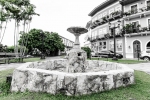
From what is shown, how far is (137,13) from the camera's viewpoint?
56.9 feet

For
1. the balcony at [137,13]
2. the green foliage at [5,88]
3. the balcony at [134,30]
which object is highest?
the balcony at [137,13]

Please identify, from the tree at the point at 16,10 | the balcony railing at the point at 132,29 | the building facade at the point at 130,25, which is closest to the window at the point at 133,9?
the building facade at the point at 130,25

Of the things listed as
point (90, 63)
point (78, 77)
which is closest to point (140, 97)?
point (78, 77)

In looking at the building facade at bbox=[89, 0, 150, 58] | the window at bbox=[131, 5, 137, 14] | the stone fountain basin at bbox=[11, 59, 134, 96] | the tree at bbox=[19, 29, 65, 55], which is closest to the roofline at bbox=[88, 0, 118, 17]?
the building facade at bbox=[89, 0, 150, 58]

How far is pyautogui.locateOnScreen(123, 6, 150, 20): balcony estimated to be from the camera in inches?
654

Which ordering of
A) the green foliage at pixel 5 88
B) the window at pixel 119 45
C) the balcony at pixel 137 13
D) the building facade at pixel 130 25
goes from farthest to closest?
the window at pixel 119 45
the building facade at pixel 130 25
the balcony at pixel 137 13
the green foliage at pixel 5 88

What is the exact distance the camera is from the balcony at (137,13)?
16623 mm

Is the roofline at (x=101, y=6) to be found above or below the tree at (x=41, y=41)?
above

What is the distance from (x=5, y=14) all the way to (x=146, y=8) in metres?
20.9

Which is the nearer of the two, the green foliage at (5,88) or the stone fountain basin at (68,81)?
the stone fountain basin at (68,81)

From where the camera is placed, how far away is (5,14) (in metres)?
12.2

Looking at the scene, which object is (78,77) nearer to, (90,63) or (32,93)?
(32,93)

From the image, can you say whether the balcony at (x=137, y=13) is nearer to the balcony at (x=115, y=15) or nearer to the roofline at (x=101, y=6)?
the balcony at (x=115, y=15)

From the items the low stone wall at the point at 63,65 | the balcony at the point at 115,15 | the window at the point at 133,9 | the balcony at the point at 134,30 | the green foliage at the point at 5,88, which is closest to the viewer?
the green foliage at the point at 5,88
